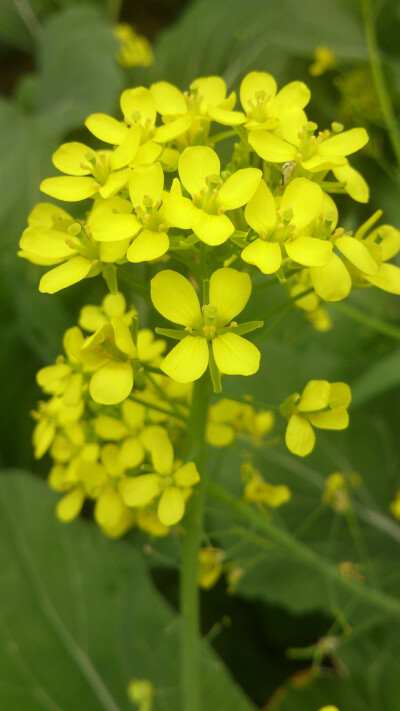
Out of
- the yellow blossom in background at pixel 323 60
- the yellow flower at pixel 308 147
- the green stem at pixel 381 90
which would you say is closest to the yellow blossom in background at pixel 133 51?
the yellow blossom in background at pixel 323 60

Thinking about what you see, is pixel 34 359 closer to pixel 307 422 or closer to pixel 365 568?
pixel 365 568

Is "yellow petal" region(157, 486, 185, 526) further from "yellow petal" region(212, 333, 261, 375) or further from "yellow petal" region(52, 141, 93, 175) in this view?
"yellow petal" region(52, 141, 93, 175)

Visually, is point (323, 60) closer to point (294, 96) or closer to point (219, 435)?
point (294, 96)

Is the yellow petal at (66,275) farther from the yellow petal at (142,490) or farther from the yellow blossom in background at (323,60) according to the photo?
the yellow blossom in background at (323,60)

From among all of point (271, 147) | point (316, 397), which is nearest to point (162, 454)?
point (316, 397)

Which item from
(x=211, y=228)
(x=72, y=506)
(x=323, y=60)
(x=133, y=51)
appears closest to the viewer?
(x=211, y=228)

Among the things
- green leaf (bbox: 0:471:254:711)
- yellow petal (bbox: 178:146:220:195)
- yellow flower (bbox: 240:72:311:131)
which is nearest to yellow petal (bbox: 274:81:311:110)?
yellow flower (bbox: 240:72:311:131)
